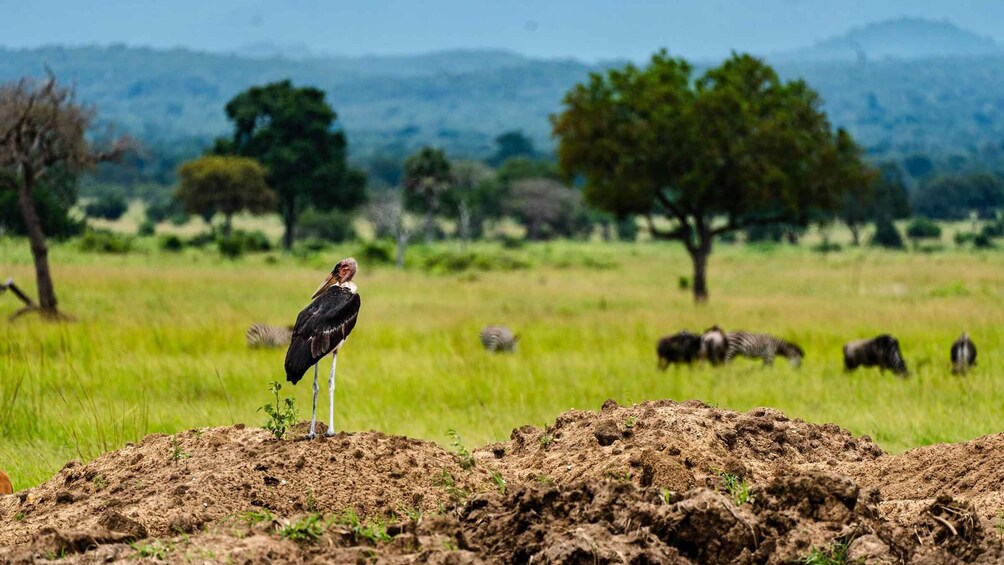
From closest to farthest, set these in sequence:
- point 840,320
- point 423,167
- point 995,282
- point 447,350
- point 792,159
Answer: point 447,350 → point 840,320 → point 792,159 → point 995,282 → point 423,167

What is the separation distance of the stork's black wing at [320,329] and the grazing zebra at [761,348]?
10978 millimetres

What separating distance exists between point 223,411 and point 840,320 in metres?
15.1

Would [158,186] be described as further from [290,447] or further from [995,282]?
[290,447]

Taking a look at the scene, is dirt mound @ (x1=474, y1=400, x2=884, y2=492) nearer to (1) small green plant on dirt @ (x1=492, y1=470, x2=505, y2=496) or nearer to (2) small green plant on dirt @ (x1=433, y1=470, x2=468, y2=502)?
(1) small green plant on dirt @ (x1=492, y1=470, x2=505, y2=496)

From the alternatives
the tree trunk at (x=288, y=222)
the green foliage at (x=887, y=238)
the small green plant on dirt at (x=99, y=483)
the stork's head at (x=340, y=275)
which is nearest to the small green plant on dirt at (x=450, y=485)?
the stork's head at (x=340, y=275)

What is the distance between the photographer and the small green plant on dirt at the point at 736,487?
6.09m

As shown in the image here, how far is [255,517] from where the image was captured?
6.09 m

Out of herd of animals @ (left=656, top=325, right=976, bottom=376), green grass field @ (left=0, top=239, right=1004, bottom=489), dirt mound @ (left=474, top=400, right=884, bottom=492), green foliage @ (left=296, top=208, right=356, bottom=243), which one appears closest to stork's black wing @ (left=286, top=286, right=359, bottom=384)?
dirt mound @ (left=474, top=400, right=884, bottom=492)

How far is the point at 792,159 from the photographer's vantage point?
30375 millimetres

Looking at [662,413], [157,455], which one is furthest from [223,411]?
[662,413]

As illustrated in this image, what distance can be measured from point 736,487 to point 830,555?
0.96 m

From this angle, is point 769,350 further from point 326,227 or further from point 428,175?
point 326,227

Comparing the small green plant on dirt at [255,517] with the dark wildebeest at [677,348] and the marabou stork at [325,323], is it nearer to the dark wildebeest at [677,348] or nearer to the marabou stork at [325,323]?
the marabou stork at [325,323]

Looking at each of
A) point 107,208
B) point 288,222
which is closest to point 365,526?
point 288,222
